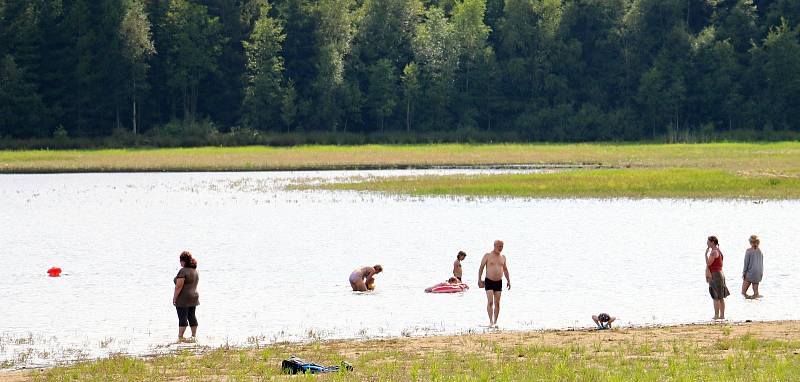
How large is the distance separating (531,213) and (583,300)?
932 inches

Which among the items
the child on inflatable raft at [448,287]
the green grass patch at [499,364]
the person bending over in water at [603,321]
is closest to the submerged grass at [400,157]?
the child on inflatable raft at [448,287]

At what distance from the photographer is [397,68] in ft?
430

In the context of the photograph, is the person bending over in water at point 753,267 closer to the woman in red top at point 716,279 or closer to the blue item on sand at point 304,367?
the woman in red top at point 716,279

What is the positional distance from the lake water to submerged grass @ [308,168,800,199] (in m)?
3.09

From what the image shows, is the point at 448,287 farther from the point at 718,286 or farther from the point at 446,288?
the point at 718,286

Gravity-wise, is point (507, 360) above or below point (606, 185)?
above

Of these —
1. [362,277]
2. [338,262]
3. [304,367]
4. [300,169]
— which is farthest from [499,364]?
[300,169]

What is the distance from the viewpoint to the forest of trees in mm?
115688

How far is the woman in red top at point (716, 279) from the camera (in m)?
23.4

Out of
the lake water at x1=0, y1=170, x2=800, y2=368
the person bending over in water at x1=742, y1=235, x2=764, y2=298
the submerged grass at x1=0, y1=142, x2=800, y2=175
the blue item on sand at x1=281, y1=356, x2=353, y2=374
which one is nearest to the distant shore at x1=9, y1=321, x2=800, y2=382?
the blue item on sand at x1=281, y1=356, x2=353, y2=374

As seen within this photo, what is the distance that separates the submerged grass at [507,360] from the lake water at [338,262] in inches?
69.7

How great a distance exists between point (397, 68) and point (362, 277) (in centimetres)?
10413

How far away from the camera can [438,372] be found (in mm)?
16984

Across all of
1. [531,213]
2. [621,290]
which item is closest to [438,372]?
[621,290]
